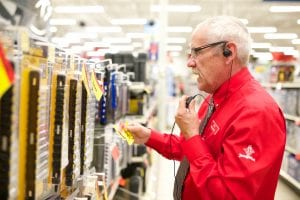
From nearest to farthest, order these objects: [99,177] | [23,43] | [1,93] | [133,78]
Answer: [1,93] → [23,43] → [99,177] → [133,78]

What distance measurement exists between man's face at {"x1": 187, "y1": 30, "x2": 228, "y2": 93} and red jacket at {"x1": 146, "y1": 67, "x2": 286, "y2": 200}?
0.11 metres

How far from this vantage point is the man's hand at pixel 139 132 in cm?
225

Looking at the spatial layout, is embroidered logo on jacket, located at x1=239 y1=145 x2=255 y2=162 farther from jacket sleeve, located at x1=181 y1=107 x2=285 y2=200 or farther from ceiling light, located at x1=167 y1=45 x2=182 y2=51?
ceiling light, located at x1=167 y1=45 x2=182 y2=51

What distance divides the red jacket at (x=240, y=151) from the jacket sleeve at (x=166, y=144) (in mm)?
578

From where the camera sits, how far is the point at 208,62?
184 cm

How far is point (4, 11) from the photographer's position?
152 centimetres

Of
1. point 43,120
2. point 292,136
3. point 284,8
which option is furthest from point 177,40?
point 43,120

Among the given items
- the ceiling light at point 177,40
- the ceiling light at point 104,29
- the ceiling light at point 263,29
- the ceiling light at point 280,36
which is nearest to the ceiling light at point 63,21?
the ceiling light at point 104,29

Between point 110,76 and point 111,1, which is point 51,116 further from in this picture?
point 111,1

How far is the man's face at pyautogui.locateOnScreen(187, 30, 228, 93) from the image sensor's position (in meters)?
1.82

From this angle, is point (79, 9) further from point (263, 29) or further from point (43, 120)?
point (43, 120)

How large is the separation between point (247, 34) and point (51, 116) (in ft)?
3.68

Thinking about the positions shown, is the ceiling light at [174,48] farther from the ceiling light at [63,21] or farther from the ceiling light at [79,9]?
the ceiling light at [79,9]

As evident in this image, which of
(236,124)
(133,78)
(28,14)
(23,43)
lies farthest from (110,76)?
(133,78)
